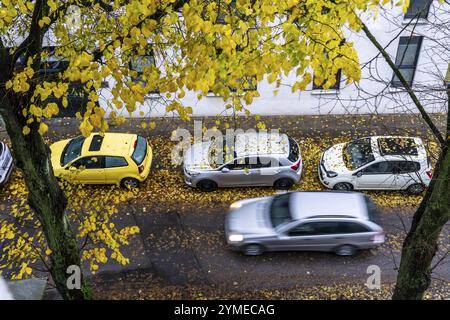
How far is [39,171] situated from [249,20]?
14.7ft

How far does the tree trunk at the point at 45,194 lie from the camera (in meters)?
7.26

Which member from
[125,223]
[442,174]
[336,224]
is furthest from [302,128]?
[442,174]

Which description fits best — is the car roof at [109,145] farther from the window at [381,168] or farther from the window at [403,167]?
the window at [403,167]

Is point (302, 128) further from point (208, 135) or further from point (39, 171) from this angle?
point (39, 171)

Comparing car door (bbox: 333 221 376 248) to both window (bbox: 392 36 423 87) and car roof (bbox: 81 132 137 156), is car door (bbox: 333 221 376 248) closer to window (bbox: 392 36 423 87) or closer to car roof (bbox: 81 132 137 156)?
window (bbox: 392 36 423 87)

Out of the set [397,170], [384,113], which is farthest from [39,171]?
[384,113]

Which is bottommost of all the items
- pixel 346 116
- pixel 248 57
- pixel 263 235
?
pixel 263 235

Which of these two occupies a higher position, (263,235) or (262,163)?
(262,163)

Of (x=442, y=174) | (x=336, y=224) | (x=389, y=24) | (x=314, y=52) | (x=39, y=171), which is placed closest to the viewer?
(x=314, y=52)

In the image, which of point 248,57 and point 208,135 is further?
point 208,135

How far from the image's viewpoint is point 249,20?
6926 millimetres

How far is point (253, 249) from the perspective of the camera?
36.1ft

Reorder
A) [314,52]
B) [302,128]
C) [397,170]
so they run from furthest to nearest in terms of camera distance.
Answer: [302,128], [397,170], [314,52]

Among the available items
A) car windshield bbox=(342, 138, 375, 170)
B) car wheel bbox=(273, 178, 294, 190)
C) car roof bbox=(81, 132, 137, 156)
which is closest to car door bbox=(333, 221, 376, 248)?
car windshield bbox=(342, 138, 375, 170)
